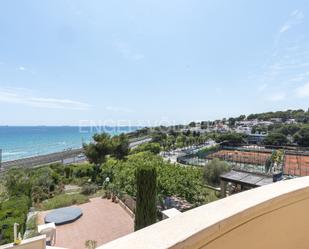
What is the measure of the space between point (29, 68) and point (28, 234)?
47.5ft

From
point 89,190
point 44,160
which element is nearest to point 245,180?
point 89,190

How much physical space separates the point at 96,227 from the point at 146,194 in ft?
12.6

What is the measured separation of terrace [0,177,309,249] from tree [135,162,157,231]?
532 cm

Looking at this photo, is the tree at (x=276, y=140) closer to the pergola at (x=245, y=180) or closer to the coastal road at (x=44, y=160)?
the coastal road at (x=44, y=160)

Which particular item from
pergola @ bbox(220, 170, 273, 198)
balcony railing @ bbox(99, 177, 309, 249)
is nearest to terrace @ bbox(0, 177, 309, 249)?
balcony railing @ bbox(99, 177, 309, 249)

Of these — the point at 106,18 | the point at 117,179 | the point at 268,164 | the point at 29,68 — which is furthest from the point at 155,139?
the point at 106,18

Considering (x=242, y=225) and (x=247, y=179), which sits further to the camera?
(x=247, y=179)

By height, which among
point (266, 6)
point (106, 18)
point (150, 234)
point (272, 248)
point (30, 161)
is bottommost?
point (30, 161)

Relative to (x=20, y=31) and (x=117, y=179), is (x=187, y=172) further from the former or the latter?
(x=20, y=31)

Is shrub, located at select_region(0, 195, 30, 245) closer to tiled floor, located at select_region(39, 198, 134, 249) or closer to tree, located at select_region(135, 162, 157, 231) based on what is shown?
tiled floor, located at select_region(39, 198, 134, 249)

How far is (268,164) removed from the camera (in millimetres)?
24141

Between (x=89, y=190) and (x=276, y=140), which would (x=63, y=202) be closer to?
(x=89, y=190)

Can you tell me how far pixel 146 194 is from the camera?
22.5ft

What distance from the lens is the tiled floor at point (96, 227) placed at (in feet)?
27.3
